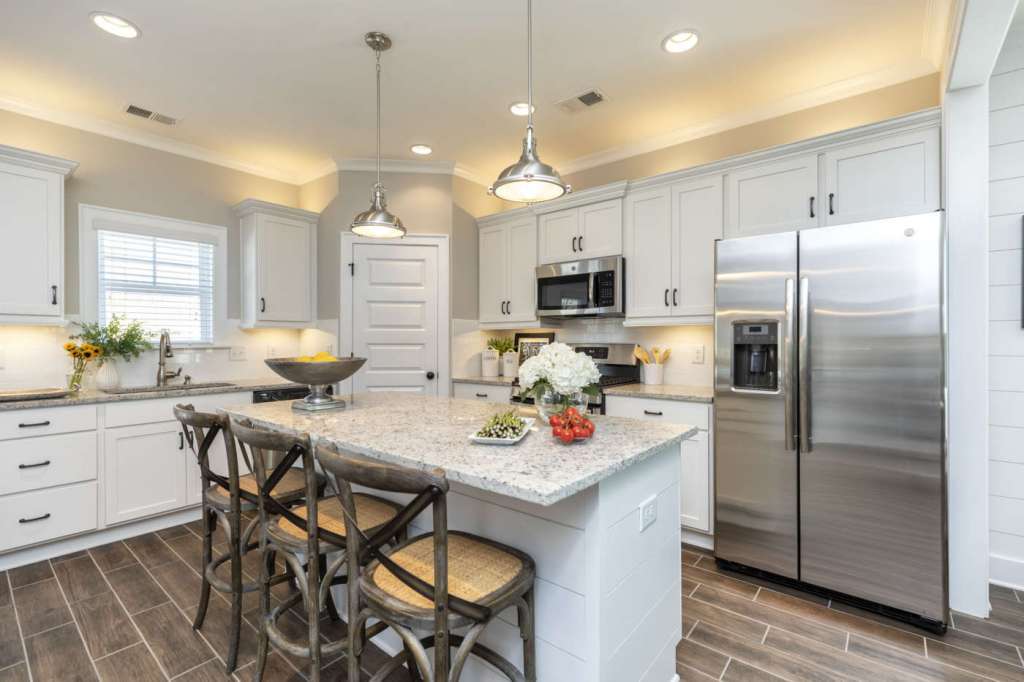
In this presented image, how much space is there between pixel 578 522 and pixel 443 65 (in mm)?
2661

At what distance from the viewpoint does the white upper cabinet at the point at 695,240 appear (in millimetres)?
3154

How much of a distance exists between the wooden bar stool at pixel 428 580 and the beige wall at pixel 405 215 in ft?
10.2

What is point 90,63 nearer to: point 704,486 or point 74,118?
point 74,118

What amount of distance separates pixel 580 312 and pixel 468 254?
4.45 ft

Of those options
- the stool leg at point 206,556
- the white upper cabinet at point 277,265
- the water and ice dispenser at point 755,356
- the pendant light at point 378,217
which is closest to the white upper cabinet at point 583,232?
the water and ice dispenser at point 755,356

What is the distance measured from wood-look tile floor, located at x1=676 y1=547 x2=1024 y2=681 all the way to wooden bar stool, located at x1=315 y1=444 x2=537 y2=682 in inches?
41.1

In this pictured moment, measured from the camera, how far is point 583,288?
3748mm

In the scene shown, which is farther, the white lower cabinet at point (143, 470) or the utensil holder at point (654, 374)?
the utensil holder at point (654, 374)

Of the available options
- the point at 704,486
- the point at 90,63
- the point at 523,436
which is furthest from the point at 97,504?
the point at 704,486

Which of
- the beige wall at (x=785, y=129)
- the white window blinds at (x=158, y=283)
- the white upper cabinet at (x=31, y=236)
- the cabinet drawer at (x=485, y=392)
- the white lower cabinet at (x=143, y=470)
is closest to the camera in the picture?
the beige wall at (x=785, y=129)

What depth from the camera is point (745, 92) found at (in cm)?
313

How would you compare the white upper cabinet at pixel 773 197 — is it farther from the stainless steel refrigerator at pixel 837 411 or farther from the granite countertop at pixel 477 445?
the granite countertop at pixel 477 445

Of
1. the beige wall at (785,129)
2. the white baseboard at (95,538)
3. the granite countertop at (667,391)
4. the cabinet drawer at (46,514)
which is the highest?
the beige wall at (785,129)

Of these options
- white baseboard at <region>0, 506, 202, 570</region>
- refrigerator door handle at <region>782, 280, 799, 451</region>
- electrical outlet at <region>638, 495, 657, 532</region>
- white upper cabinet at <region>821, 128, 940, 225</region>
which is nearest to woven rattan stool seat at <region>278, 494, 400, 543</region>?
electrical outlet at <region>638, 495, 657, 532</region>
